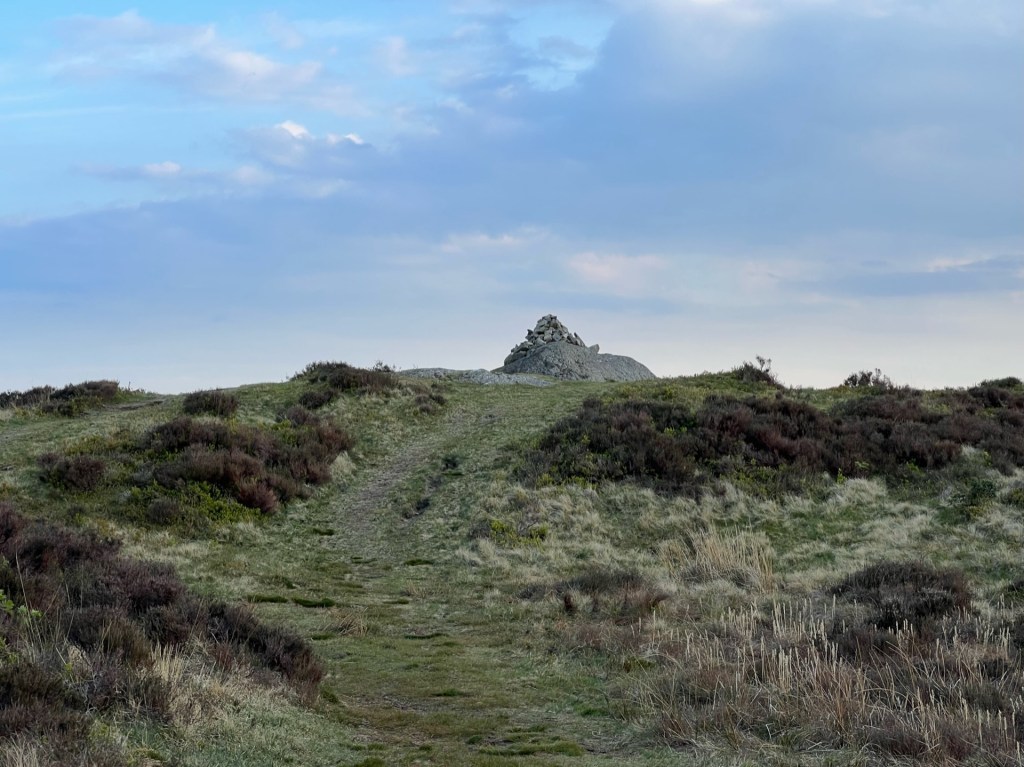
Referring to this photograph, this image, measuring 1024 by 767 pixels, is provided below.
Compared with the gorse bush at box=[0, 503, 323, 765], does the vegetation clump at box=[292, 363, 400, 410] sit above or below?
above

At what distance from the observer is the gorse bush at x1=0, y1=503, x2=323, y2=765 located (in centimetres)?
687

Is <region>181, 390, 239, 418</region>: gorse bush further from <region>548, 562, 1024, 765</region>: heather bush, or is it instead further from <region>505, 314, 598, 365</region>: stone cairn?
<region>505, 314, 598, 365</region>: stone cairn

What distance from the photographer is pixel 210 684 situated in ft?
27.2

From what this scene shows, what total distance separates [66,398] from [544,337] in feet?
88.9


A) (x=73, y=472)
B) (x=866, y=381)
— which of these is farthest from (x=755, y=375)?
(x=73, y=472)

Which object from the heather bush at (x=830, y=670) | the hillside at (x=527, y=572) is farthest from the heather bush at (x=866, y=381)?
the heather bush at (x=830, y=670)

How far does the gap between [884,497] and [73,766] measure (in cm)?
2092

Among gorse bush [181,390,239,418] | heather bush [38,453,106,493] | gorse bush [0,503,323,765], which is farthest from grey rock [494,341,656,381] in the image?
gorse bush [0,503,323,765]

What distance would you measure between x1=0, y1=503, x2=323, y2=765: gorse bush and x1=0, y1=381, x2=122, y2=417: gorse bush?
2029cm

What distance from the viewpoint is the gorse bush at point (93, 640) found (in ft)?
22.5

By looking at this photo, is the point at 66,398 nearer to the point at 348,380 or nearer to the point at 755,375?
the point at 348,380

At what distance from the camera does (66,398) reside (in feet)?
111

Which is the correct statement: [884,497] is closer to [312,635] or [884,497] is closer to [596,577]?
[596,577]

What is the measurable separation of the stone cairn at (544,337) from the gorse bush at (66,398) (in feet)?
75.3
